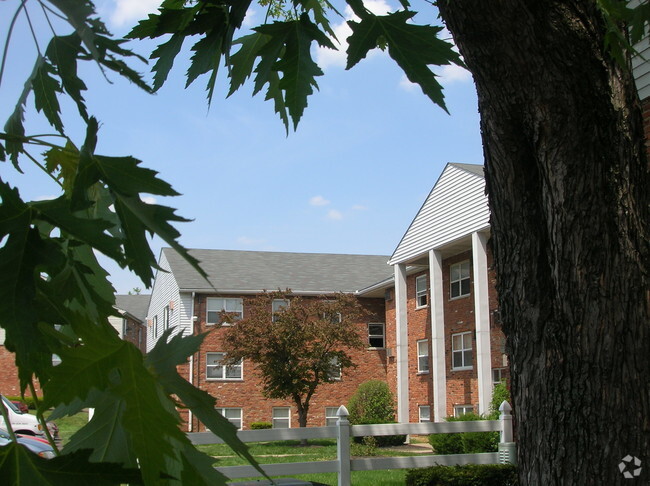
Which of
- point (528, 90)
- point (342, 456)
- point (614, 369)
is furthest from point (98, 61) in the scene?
point (342, 456)

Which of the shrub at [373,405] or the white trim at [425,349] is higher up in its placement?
the white trim at [425,349]

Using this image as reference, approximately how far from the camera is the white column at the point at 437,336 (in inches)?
938

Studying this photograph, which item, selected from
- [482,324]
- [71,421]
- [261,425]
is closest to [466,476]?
[71,421]

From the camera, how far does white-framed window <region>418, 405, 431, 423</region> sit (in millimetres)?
26859

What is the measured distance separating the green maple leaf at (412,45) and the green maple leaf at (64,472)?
1.00 meters

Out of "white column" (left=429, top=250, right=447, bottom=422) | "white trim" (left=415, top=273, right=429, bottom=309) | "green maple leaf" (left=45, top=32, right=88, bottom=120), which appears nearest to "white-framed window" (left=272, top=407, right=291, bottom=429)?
"white trim" (left=415, top=273, right=429, bottom=309)

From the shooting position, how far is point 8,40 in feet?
2.57

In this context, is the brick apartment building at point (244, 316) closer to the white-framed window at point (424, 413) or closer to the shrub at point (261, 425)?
the shrub at point (261, 425)

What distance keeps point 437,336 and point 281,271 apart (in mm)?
11132

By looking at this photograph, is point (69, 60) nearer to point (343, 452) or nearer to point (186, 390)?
point (186, 390)

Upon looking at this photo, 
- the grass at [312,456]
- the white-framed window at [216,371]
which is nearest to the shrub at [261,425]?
the white-framed window at [216,371]

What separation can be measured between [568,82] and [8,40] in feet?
7.84

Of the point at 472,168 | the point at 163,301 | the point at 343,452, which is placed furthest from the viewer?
the point at 163,301

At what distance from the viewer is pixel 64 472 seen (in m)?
0.63
